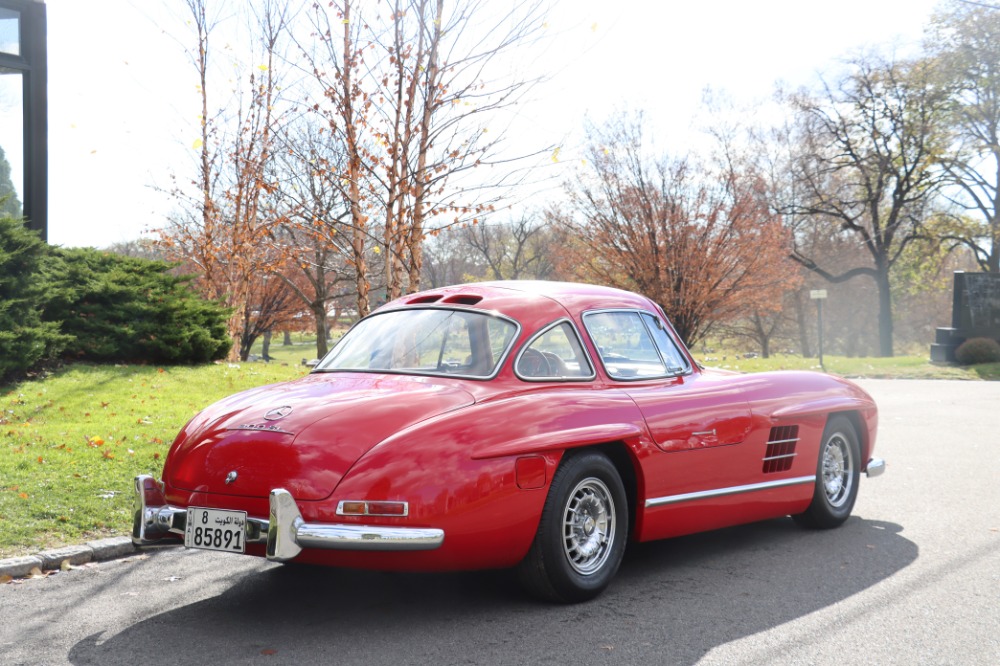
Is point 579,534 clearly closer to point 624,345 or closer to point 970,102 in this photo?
point 624,345

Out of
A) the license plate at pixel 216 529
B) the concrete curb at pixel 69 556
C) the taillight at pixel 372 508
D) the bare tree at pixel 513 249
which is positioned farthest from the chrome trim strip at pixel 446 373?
the bare tree at pixel 513 249

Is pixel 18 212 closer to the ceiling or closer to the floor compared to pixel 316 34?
closer to the floor

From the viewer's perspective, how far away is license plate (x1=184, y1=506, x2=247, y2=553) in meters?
4.09

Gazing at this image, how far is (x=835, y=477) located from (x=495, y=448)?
3.38 metres

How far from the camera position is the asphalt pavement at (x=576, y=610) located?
3879 millimetres

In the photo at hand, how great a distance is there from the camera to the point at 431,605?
4.60 meters

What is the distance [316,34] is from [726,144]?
28567 millimetres

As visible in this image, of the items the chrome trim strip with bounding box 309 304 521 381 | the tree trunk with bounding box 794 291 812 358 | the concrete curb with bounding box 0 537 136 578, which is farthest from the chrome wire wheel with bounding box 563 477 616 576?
the tree trunk with bounding box 794 291 812 358

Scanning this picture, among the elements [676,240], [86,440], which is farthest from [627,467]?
[676,240]

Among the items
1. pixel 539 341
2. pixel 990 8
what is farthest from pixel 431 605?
pixel 990 8

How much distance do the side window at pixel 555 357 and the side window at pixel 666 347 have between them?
0.77 meters

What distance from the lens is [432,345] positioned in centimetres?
506

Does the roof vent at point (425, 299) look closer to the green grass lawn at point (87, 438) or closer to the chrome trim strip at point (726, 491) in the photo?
the chrome trim strip at point (726, 491)

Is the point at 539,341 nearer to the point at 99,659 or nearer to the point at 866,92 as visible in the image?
the point at 99,659
